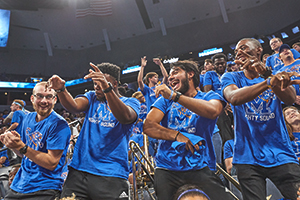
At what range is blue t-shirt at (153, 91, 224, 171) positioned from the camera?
2006 mm

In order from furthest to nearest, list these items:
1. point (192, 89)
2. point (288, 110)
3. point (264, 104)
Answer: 1. point (288, 110)
2. point (192, 89)
3. point (264, 104)

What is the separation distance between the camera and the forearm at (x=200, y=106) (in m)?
2.01

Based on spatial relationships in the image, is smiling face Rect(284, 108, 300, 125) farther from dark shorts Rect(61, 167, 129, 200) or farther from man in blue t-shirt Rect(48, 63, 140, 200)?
dark shorts Rect(61, 167, 129, 200)

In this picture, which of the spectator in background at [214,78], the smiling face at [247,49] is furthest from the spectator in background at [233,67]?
the smiling face at [247,49]

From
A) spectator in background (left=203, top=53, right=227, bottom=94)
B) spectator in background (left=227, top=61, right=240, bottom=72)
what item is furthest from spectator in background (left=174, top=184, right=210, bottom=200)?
spectator in background (left=227, top=61, right=240, bottom=72)

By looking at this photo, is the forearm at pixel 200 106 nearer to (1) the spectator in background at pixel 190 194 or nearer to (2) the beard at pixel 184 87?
(2) the beard at pixel 184 87

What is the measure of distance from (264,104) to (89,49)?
73.5 feet

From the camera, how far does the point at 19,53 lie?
2227 centimetres

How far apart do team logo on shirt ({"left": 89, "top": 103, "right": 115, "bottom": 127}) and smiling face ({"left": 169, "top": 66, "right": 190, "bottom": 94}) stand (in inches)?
31.3

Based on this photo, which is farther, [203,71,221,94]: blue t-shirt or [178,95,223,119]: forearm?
[203,71,221,94]: blue t-shirt

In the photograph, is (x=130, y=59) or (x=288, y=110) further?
(x=130, y=59)

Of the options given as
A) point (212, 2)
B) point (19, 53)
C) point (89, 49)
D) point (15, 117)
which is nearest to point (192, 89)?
point (15, 117)

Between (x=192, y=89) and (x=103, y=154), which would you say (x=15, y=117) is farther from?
(x=192, y=89)

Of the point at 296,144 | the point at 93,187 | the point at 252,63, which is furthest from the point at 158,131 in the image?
the point at 296,144
